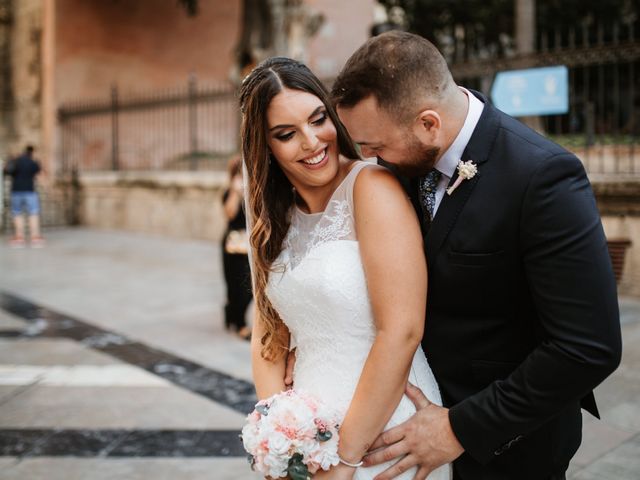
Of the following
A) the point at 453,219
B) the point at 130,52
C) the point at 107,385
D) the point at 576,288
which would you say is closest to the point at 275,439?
the point at 453,219

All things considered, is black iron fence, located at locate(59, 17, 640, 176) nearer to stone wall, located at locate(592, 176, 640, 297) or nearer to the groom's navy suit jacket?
stone wall, located at locate(592, 176, 640, 297)

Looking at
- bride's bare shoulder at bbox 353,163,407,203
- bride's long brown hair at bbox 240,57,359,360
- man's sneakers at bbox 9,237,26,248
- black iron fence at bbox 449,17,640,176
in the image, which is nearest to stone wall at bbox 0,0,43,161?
man's sneakers at bbox 9,237,26,248

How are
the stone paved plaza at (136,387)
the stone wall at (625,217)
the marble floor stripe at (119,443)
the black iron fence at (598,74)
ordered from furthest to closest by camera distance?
the black iron fence at (598,74) → the stone wall at (625,217) → the marble floor stripe at (119,443) → the stone paved plaza at (136,387)

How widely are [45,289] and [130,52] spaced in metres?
12.3

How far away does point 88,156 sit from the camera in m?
18.0

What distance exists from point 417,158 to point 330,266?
377mm

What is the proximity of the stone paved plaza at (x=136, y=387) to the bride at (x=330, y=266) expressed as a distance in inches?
76.7

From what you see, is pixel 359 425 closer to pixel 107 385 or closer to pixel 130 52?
pixel 107 385

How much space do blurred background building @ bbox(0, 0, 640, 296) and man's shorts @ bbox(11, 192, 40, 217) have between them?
2.44 m

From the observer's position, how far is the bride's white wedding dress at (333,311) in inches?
71.6

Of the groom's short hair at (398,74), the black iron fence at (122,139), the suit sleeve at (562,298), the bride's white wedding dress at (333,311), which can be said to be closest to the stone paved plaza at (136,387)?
the bride's white wedding dress at (333,311)

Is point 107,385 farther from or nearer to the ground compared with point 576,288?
nearer to the ground

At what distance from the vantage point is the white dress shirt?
1.68m

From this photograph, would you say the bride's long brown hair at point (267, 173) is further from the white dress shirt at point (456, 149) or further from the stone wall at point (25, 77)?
the stone wall at point (25, 77)
